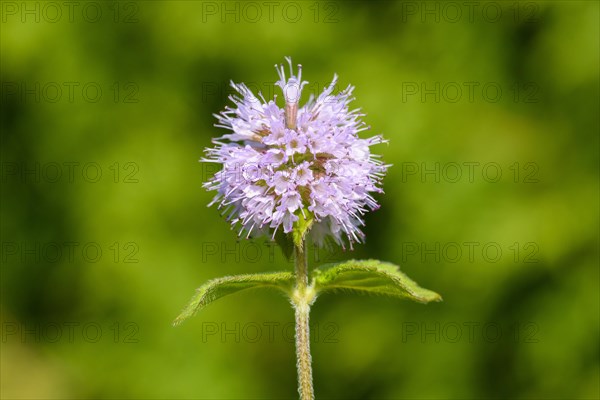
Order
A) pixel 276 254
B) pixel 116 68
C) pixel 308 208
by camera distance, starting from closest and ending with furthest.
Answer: pixel 308 208 < pixel 276 254 < pixel 116 68

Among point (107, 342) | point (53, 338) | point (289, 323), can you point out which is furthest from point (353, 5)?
point (53, 338)

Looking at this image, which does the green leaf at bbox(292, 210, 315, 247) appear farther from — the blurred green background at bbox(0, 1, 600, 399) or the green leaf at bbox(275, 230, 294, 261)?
the blurred green background at bbox(0, 1, 600, 399)

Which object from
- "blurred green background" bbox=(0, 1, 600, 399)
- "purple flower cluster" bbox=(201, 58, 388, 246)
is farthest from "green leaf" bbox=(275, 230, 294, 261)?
"blurred green background" bbox=(0, 1, 600, 399)

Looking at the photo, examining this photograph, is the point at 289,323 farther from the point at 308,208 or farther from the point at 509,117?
the point at 308,208

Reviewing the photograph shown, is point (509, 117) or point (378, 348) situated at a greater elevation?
point (509, 117)

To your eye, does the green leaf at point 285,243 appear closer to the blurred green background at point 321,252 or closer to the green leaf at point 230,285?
the green leaf at point 230,285

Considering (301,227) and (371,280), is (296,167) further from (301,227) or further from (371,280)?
(371,280)

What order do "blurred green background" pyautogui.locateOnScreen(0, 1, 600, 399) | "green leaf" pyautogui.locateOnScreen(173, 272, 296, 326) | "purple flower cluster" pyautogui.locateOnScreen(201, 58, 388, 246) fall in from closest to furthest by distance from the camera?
"green leaf" pyautogui.locateOnScreen(173, 272, 296, 326) → "purple flower cluster" pyautogui.locateOnScreen(201, 58, 388, 246) → "blurred green background" pyautogui.locateOnScreen(0, 1, 600, 399)
